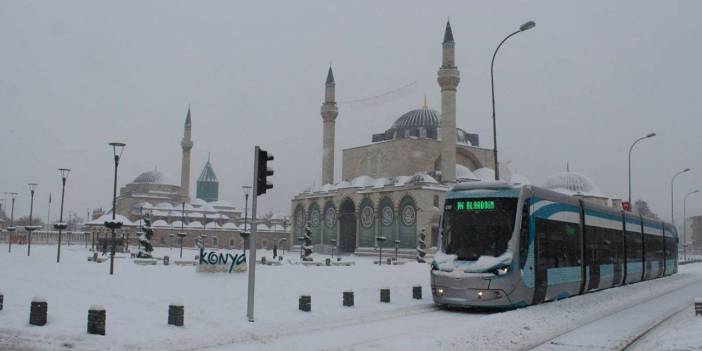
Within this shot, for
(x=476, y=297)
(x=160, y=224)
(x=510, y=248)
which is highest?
(x=160, y=224)

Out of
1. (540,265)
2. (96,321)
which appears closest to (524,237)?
(540,265)

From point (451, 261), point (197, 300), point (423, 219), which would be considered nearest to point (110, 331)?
point (197, 300)

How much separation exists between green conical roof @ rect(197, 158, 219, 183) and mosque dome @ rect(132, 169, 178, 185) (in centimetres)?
1917

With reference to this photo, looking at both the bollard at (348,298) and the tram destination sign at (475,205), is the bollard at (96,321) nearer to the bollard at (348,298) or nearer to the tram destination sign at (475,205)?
the bollard at (348,298)

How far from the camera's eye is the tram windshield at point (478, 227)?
1449 cm

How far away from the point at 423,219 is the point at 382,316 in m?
43.8

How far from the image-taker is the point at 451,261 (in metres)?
14.7

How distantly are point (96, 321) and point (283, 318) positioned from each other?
4.09 m

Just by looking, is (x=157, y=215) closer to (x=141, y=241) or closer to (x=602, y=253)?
(x=141, y=241)

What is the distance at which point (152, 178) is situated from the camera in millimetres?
107750

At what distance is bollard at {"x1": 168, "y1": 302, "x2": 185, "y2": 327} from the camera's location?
12.1m

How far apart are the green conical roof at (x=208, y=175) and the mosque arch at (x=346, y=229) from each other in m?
66.2

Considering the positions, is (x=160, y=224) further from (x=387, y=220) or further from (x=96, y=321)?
(x=96, y=321)

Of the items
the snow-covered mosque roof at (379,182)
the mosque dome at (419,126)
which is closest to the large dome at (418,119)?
the mosque dome at (419,126)
